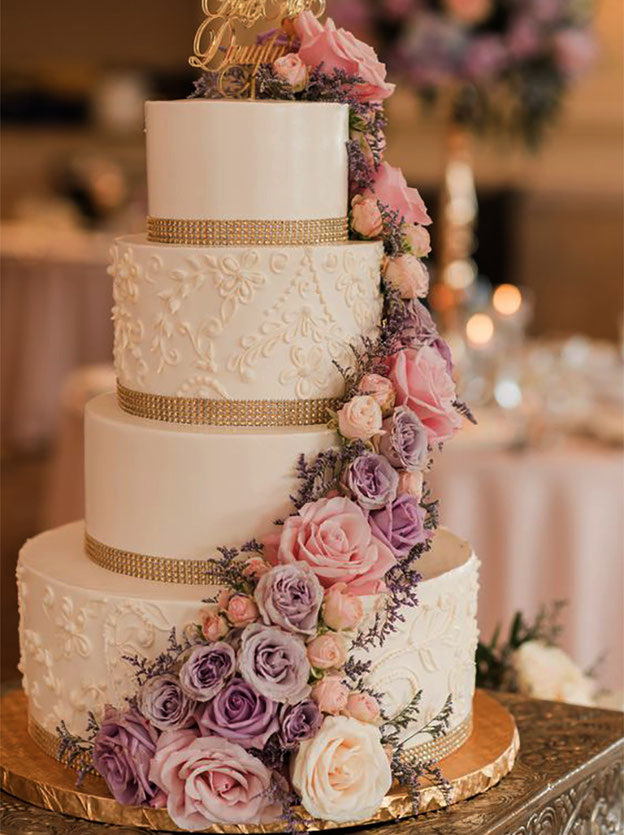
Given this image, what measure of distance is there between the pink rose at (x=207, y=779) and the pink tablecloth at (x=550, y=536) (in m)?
2.40

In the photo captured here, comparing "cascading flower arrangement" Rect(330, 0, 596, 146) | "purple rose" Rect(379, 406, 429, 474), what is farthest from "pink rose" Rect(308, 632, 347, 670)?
"cascading flower arrangement" Rect(330, 0, 596, 146)

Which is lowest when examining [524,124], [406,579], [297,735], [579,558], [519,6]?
[579,558]

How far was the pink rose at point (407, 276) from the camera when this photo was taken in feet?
8.00

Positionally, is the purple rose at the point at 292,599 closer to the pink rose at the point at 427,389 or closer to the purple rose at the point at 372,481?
the purple rose at the point at 372,481

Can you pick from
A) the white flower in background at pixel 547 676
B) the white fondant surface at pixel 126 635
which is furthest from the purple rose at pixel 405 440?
the white flower in background at pixel 547 676

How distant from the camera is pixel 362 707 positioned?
2.19 meters

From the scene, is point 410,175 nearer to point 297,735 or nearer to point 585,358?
point 585,358

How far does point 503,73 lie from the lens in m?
6.07

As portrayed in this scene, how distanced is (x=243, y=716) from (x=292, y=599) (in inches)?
7.1

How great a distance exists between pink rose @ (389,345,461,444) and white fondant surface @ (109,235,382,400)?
0.41 ft

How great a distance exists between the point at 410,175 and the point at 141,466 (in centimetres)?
868

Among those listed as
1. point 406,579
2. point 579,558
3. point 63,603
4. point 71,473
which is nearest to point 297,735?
point 406,579

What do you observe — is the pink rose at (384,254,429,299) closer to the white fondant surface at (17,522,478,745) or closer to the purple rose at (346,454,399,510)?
the purple rose at (346,454,399,510)

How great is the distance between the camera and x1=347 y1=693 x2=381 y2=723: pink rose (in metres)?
2.19
